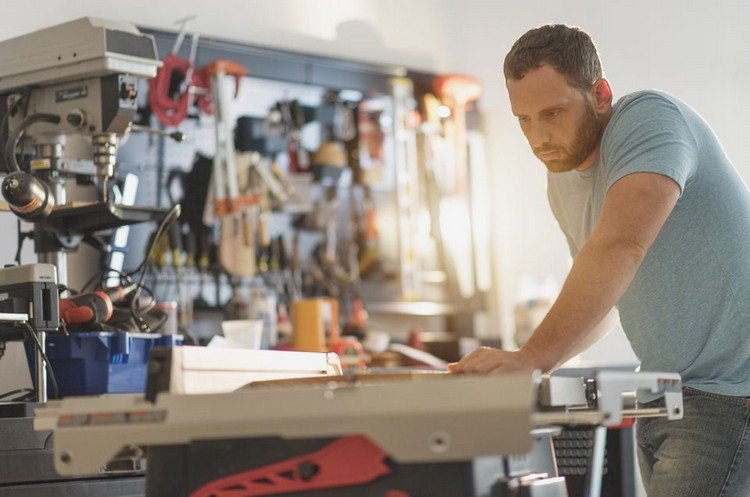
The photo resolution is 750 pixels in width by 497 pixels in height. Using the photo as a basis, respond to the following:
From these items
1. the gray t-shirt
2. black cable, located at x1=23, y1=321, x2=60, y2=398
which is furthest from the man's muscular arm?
black cable, located at x1=23, y1=321, x2=60, y2=398

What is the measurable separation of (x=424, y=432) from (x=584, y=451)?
4.14 ft

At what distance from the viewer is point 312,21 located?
15.5ft

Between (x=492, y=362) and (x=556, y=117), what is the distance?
686 millimetres

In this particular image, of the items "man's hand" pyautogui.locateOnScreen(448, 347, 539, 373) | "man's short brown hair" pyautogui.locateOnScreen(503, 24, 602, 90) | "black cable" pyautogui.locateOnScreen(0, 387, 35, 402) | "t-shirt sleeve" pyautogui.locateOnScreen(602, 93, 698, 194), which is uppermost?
"man's short brown hair" pyautogui.locateOnScreen(503, 24, 602, 90)

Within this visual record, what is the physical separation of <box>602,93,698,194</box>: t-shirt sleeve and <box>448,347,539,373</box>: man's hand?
442 millimetres

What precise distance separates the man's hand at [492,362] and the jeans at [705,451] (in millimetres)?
511

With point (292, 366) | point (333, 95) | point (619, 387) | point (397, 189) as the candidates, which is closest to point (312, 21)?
point (333, 95)

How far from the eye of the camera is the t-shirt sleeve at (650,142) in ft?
5.80

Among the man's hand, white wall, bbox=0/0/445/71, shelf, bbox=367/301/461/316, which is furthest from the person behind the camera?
shelf, bbox=367/301/461/316

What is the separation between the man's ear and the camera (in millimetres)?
2002

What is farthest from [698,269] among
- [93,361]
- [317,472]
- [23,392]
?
[23,392]

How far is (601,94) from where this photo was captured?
79.0 inches

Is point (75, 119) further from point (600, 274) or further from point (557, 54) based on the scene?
point (600, 274)

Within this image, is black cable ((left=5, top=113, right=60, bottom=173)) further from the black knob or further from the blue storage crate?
the blue storage crate
